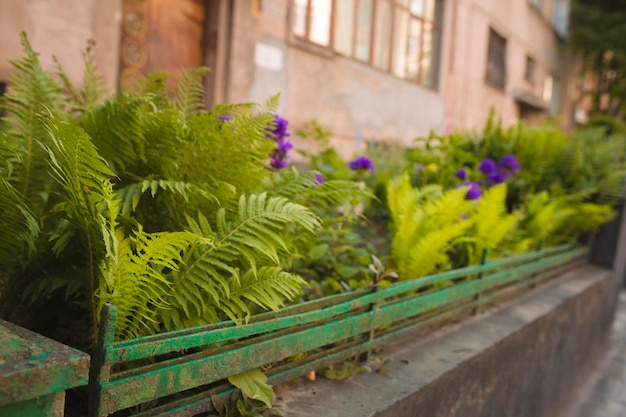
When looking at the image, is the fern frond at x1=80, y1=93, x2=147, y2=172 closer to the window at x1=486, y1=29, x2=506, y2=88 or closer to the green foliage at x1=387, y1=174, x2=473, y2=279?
the green foliage at x1=387, y1=174, x2=473, y2=279

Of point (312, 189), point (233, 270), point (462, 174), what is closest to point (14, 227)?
point (233, 270)

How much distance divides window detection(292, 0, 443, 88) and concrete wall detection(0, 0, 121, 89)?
117 inches

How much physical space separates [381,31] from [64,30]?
6.30 metres

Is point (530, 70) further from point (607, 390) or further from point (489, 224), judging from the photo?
point (489, 224)

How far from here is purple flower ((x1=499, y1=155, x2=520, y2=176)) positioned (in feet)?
13.5

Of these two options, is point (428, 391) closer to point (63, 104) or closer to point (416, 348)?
point (416, 348)

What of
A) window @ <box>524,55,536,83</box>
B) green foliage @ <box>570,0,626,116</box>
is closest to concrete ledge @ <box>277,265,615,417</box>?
window @ <box>524,55,536,83</box>

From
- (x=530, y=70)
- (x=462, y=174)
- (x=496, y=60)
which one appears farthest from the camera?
(x=530, y=70)

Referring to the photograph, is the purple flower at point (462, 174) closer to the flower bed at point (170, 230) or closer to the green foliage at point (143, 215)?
the flower bed at point (170, 230)

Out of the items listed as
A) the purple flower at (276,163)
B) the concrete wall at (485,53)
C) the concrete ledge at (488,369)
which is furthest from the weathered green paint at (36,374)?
the concrete wall at (485,53)

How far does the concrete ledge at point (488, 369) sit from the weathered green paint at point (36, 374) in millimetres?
724

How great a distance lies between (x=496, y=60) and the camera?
48.0 feet

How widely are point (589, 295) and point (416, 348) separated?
8.67 ft

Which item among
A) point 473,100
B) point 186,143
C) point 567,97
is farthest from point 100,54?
point 567,97
